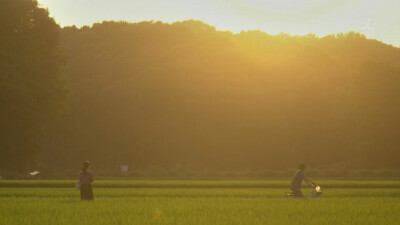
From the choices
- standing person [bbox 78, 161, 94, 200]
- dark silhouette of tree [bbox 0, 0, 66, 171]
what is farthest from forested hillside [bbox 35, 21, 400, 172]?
standing person [bbox 78, 161, 94, 200]

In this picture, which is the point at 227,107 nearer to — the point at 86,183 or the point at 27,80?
the point at 27,80

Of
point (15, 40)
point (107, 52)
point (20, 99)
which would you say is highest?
point (107, 52)

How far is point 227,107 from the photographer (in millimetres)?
114562

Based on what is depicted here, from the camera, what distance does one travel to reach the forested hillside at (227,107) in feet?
313

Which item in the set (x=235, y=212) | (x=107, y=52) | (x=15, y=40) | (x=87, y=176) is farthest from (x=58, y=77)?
(x=107, y=52)

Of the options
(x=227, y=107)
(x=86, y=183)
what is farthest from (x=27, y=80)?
(x=227, y=107)

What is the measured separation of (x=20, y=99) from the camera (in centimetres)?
6094

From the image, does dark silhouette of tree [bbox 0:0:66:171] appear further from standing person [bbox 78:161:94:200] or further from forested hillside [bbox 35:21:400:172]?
standing person [bbox 78:161:94:200]

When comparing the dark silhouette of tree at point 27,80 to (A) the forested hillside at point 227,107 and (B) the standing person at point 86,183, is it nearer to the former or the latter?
(A) the forested hillside at point 227,107

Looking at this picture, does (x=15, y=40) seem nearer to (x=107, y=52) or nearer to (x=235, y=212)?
(x=235, y=212)

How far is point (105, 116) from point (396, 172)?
56106 millimetres

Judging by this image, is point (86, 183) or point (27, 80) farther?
point (27, 80)

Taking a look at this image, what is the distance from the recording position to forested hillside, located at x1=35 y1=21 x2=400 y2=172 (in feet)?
313

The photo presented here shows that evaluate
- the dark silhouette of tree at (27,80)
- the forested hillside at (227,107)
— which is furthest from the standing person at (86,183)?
the forested hillside at (227,107)
